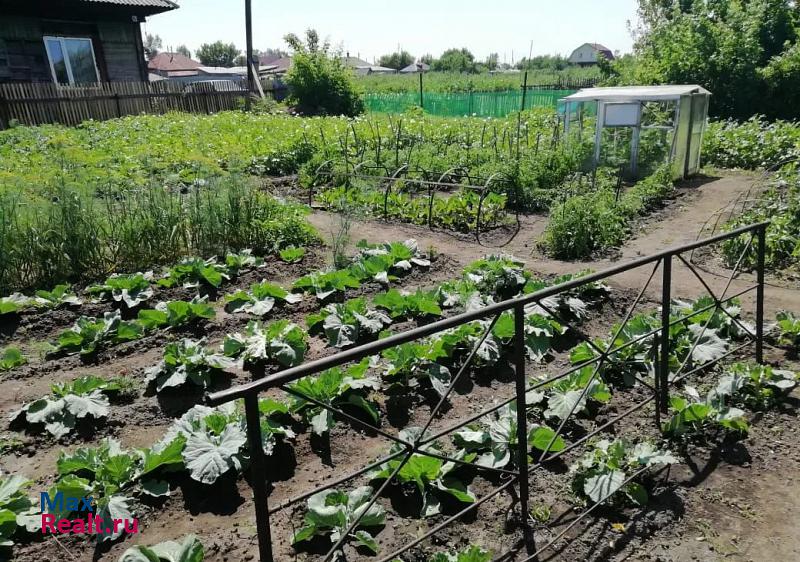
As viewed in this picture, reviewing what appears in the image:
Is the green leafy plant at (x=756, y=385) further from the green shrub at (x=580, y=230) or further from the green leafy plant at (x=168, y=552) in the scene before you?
the green shrub at (x=580, y=230)

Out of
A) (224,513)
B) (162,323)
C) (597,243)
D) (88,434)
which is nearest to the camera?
(224,513)

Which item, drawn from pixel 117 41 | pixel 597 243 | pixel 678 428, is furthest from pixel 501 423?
pixel 117 41

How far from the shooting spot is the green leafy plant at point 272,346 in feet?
15.6

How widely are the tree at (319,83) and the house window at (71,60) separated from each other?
7.26 metres

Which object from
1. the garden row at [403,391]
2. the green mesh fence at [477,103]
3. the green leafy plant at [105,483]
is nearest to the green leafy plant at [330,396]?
the garden row at [403,391]

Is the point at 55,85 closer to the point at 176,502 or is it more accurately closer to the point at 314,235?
the point at 314,235

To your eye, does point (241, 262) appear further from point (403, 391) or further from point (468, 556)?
point (468, 556)

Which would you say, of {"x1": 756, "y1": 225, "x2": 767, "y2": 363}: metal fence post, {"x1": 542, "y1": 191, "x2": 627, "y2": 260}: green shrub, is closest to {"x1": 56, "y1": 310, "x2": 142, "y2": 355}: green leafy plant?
{"x1": 756, "y1": 225, "x2": 767, "y2": 363}: metal fence post

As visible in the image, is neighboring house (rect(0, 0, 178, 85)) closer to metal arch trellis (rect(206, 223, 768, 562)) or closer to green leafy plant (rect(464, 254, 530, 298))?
green leafy plant (rect(464, 254, 530, 298))

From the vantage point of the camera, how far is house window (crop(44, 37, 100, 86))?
64.7 ft

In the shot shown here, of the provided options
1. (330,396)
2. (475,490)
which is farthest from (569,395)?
(330,396)

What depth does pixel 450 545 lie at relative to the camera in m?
3.01

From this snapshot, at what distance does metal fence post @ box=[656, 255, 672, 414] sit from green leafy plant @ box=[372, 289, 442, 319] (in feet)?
7.03

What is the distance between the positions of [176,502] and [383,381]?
182 centimetres
